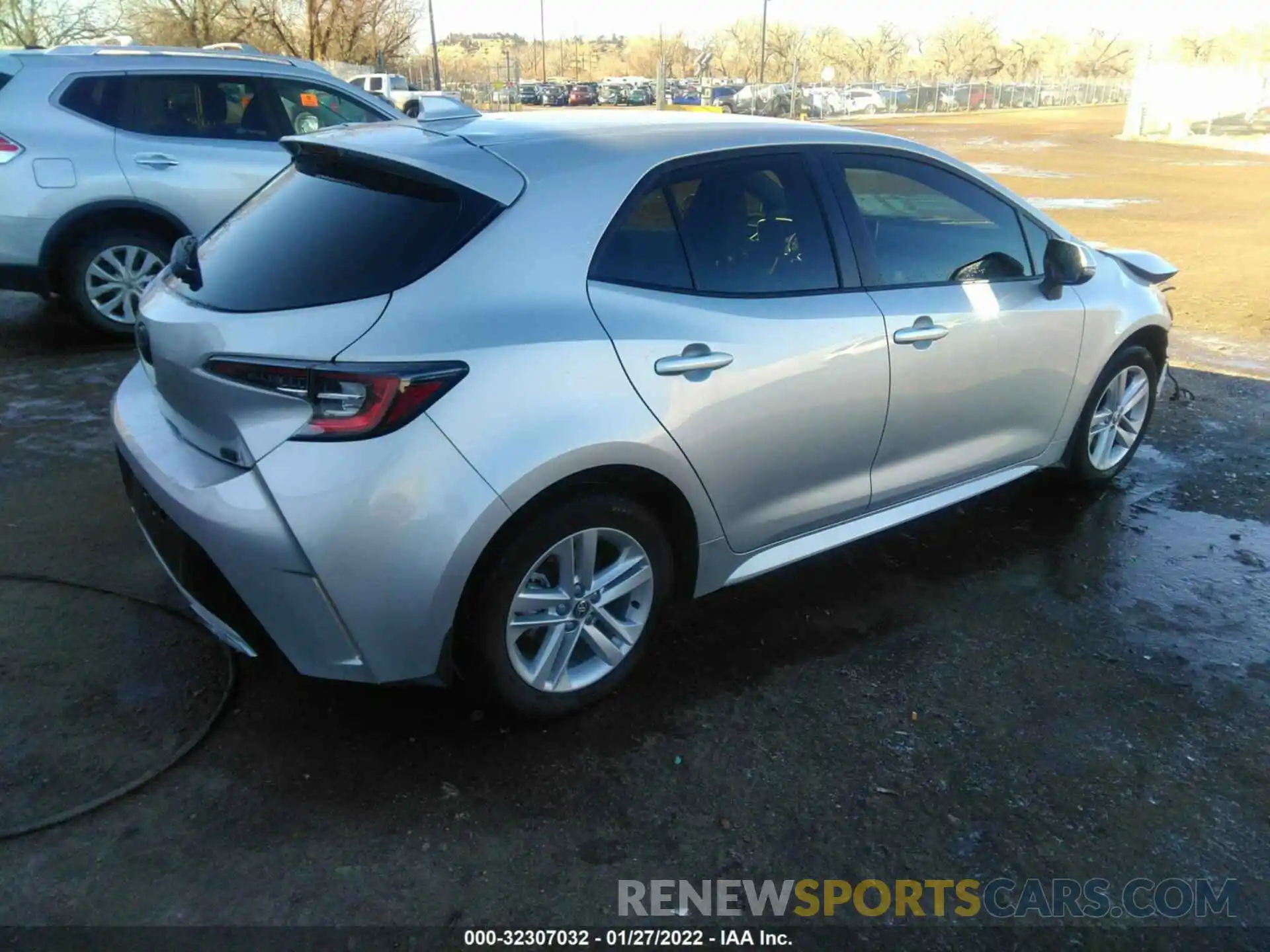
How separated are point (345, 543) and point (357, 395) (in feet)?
1.18

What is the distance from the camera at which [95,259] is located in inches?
256

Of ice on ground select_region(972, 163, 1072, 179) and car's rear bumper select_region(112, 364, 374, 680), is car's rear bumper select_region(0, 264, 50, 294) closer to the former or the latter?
car's rear bumper select_region(112, 364, 374, 680)

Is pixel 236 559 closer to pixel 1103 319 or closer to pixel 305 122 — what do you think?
pixel 1103 319

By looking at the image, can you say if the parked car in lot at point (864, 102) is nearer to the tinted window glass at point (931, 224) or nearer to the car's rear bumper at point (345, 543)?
the tinted window glass at point (931, 224)

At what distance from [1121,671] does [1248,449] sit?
277 centimetres

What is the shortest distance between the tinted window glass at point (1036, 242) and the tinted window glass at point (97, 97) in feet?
19.1

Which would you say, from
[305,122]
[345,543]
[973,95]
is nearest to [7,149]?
[305,122]

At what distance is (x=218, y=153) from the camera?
6.91m

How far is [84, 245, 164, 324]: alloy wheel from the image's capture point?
6559 mm

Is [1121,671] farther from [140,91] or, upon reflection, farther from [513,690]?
[140,91]

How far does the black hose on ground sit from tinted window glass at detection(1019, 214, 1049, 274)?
11.1 feet

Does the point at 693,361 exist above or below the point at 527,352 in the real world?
below

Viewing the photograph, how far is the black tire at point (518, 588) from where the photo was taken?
2.63 meters

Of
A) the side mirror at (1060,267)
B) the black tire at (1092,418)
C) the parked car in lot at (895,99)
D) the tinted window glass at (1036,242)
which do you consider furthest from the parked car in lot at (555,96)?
the side mirror at (1060,267)
